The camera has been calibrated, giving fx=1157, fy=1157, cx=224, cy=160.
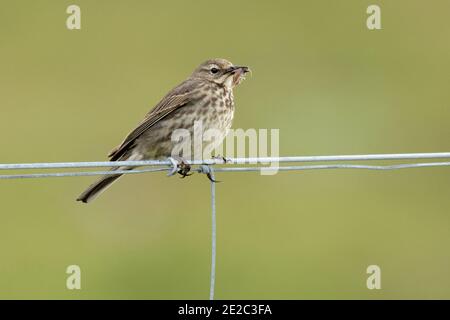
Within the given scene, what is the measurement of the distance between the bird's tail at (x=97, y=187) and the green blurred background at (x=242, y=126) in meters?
2.74

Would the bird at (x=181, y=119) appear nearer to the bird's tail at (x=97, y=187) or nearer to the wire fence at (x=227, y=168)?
the bird's tail at (x=97, y=187)

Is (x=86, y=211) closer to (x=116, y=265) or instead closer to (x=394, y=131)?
(x=116, y=265)

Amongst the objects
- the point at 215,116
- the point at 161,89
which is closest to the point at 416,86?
the point at 161,89

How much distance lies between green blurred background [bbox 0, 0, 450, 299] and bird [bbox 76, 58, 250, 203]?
2610 mm

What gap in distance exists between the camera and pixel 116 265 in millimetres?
12281

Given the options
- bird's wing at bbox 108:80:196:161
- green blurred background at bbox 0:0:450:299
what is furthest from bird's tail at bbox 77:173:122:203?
green blurred background at bbox 0:0:450:299

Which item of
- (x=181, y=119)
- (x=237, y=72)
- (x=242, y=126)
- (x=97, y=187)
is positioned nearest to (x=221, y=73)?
(x=237, y=72)

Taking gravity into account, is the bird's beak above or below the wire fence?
above

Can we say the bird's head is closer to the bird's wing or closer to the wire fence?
the bird's wing

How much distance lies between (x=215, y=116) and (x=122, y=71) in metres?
7.30

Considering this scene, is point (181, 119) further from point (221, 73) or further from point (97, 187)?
point (97, 187)

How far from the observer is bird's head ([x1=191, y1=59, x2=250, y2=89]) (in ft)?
29.9

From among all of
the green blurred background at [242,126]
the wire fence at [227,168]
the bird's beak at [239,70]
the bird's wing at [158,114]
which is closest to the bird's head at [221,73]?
the bird's beak at [239,70]

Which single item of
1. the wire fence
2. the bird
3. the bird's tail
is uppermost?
the bird
